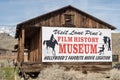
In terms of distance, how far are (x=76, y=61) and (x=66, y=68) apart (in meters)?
1.11

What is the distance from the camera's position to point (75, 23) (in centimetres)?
3219

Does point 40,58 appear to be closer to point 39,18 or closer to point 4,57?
point 39,18

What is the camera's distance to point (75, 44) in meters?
31.8

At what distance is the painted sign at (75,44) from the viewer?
3100 cm

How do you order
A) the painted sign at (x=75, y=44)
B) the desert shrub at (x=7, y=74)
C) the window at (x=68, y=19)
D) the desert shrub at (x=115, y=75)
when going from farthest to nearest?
1. the desert shrub at (x=7, y=74)
2. the window at (x=68, y=19)
3. the desert shrub at (x=115, y=75)
4. the painted sign at (x=75, y=44)

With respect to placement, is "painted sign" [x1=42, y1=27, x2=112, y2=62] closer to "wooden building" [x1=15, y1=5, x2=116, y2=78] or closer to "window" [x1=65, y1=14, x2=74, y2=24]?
"wooden building" [x1=15, y1=5, x2=116, y2=78]

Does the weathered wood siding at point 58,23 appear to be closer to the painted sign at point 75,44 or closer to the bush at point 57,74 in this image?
the painted sign at point 75,44

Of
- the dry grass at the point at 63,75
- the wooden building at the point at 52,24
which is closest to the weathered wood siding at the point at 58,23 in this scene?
the wooden building at the point at 52,24

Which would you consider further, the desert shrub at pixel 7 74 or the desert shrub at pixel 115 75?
the desert shrub at pixel 7 74

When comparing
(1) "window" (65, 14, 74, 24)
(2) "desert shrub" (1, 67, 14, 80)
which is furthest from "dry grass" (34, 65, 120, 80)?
(2) "desert shrub" (1, 67, 14, 80)

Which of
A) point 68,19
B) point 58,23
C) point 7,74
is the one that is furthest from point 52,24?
point 7,74

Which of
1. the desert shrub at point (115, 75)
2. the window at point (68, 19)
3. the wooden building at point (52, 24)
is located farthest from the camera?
the window at point (68, 19)

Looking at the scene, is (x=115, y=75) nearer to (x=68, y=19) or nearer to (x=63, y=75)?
(x=63, y=75)

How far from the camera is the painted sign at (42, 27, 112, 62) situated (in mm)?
31000
